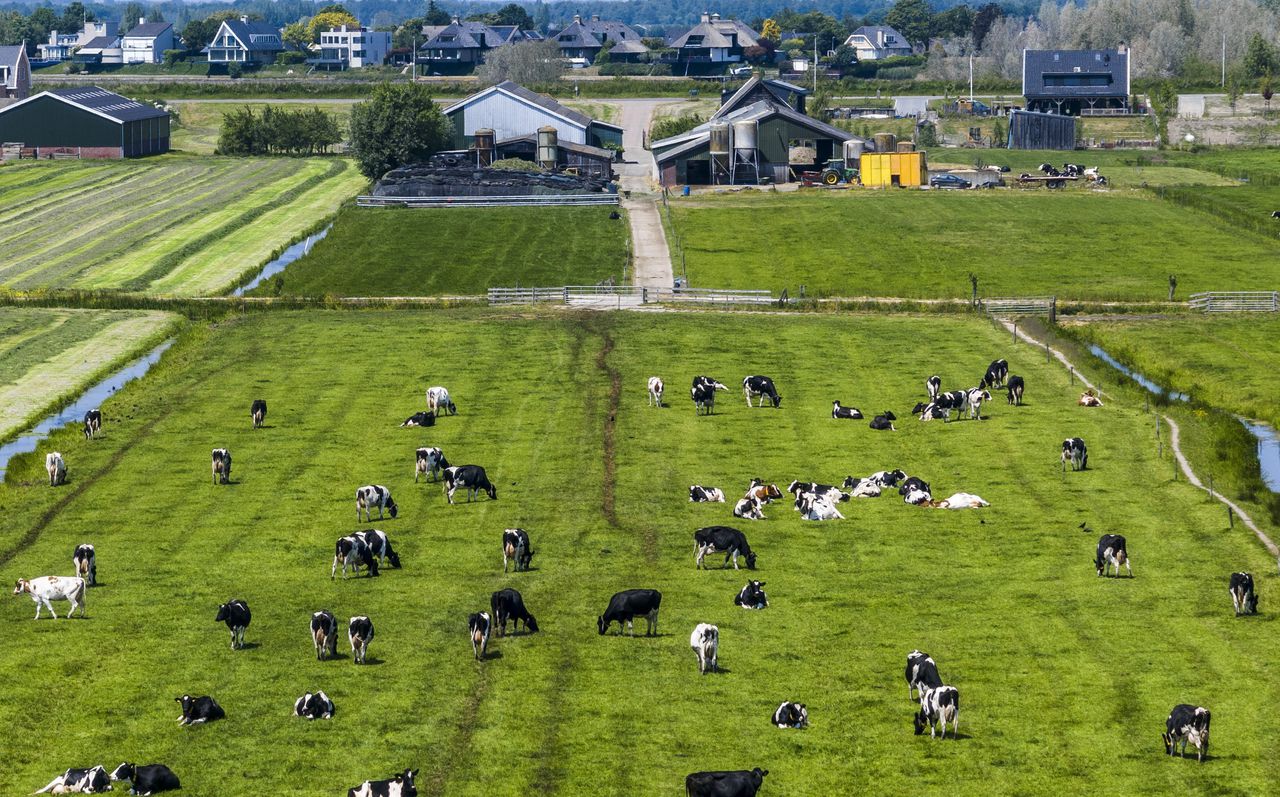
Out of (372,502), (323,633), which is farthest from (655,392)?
(323,633)

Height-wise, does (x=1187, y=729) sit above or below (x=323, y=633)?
below

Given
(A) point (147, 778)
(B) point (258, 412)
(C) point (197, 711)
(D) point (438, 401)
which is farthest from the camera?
(D) point (438, 401)

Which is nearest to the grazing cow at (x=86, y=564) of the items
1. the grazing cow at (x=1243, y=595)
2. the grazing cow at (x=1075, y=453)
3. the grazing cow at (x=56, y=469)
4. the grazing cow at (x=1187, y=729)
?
the grazing cow at (x=56, y=469)

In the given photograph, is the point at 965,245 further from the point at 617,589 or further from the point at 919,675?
the point at 919,675

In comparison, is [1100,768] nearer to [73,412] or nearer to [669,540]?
[669,540]

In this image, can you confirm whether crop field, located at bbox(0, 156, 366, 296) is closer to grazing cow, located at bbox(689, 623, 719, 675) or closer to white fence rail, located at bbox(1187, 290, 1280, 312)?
white fence rail, located at bbox(1187, 290, 1280, 312)

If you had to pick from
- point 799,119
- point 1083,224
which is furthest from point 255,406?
point 799,119

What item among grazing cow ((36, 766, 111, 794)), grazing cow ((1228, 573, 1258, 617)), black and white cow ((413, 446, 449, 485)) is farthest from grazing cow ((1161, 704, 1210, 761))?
black and white cow ((413, 446, 449, 485))

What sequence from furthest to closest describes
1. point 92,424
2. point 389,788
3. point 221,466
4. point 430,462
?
1. point 92,424
2. point 221,466
3. point 430,462
4. point 389,788
